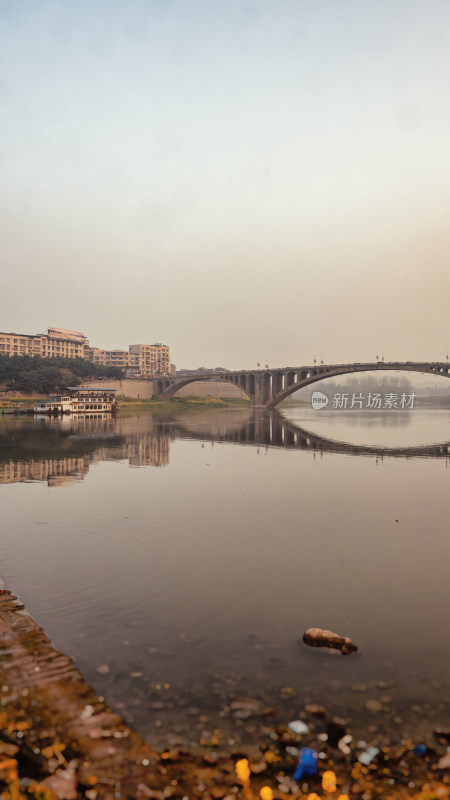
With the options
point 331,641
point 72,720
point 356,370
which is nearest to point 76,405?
point 356,370

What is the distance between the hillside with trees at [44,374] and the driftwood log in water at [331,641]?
442 ft

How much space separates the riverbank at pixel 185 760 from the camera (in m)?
5.70

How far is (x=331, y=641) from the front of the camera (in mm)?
9117

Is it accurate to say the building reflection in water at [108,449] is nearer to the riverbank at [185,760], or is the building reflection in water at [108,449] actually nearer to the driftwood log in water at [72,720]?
the driftwood log in water at [72,720]

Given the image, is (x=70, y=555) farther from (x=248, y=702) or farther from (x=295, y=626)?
(x=248, y=702)

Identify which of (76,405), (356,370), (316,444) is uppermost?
(356,370)

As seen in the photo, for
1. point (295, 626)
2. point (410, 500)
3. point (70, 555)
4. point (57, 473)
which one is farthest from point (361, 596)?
point (57, 473)

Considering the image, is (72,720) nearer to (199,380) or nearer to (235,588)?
(235,588)

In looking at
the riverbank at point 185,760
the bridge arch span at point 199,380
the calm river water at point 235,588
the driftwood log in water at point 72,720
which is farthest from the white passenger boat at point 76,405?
the riverbank at point 185,760

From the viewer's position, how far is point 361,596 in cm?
1174

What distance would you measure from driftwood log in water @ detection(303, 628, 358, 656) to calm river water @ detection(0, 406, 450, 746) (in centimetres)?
19

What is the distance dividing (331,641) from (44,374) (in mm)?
138311

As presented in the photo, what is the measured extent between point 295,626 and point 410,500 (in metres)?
14.3

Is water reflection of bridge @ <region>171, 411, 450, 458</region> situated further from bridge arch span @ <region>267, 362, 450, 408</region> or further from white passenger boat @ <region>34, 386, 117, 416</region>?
bridge arch span @ <region>267, 362, 450, 408</region>
